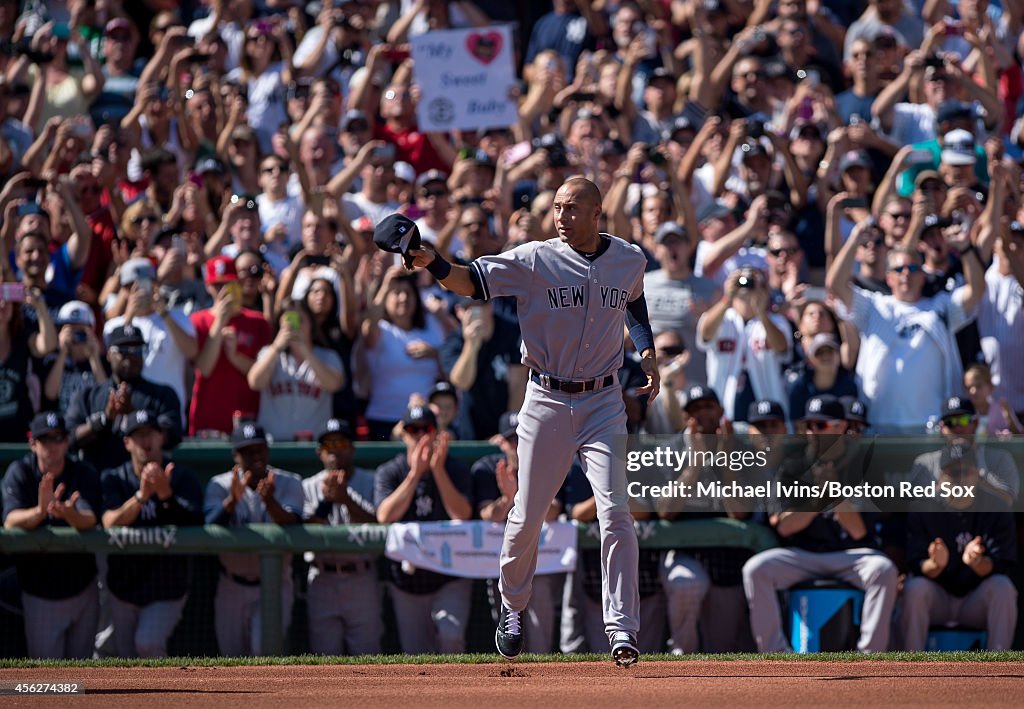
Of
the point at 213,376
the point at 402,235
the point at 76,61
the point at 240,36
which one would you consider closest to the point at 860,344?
the point at 213,376

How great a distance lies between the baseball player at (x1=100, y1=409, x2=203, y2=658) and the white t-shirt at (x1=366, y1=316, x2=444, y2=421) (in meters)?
1.57

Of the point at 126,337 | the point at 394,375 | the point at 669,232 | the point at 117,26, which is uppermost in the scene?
the point at 117,26

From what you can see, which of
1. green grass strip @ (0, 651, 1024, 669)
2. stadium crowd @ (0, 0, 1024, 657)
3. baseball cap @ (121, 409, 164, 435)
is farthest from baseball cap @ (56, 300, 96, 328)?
green grass strip @ (0, 651, 1024, 669)

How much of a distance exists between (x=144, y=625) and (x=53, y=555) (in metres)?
0.71

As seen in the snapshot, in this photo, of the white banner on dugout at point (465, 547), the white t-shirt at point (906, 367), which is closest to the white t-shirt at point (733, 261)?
the white t-shirt at point (906, 367)

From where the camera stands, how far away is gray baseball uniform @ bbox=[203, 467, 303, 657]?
9.52 m

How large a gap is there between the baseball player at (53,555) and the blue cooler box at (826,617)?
4139 millimetres

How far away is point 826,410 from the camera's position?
9711mm

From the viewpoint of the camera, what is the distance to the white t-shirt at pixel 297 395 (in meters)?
10.6

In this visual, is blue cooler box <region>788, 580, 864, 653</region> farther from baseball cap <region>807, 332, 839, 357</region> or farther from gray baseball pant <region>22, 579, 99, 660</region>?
gray baseball pant <region>22, 579, 99, 660</region>


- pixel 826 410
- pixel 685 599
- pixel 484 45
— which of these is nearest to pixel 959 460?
pixel 826 410

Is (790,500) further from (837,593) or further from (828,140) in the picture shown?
(828,140)

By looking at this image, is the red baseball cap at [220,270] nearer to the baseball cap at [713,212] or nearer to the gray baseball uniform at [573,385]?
the baseball cap at [713,212]

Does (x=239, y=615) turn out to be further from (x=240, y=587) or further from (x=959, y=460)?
(x=959, y=460)
